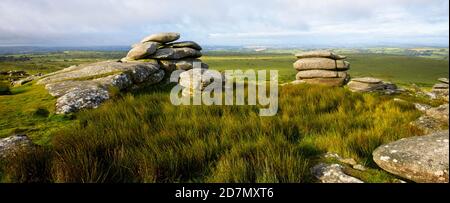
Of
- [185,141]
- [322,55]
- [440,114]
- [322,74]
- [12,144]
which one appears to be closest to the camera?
[12,144]

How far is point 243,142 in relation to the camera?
513 cm

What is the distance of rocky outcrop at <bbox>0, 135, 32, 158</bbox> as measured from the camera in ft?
15.3

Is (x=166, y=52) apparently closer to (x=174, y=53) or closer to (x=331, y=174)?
(x=174, y=53)

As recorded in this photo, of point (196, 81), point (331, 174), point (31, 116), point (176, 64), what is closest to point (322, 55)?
point (176, 64)

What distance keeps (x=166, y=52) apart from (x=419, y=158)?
13.8m

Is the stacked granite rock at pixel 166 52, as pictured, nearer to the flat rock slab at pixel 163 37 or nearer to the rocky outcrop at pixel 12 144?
the flat rock slab at pixel 163 37

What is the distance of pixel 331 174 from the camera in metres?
4.15

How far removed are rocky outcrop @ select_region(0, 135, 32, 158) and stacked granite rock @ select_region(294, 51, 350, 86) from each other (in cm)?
1395

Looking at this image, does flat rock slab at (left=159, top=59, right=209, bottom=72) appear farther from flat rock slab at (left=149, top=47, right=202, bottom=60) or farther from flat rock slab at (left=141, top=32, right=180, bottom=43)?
flat rock slab at (left=141, top=32, right=180, bottom=43)

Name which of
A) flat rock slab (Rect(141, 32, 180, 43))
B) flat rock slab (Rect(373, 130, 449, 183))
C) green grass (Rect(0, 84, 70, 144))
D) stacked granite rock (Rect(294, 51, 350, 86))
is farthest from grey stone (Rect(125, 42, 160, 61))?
flat rock slab (Rect(373, 130, 449, 183))

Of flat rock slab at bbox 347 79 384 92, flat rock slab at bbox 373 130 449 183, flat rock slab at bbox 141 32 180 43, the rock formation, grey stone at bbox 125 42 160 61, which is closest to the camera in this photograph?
flat rock slab at bbox 373 130 449 183
